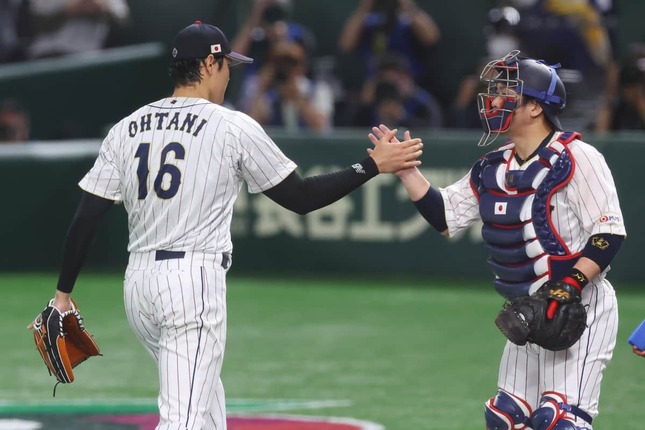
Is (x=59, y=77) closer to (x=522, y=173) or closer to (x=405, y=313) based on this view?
(x=405, y=313)

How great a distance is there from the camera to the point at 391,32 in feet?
43.9

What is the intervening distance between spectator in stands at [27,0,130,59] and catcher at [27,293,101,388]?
1076 centimetres

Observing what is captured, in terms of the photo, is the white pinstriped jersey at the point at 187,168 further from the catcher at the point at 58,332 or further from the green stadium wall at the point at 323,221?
the green stadium wall at the point at 323,221

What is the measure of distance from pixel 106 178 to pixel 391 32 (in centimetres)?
845

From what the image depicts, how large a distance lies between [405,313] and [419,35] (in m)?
Result: 3.67

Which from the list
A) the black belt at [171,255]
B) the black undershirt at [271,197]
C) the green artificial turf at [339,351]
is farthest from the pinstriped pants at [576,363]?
the green artificial turf at [339,351]

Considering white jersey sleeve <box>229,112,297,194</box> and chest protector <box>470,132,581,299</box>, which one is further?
chest protector <box>470,132,581,299</box>

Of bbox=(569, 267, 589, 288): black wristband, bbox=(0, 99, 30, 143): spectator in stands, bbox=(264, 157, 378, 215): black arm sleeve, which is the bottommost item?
bbox=(569, 267, 589, 288): black wristband

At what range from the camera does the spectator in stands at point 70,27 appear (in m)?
15.8

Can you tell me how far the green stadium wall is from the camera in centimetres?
1145

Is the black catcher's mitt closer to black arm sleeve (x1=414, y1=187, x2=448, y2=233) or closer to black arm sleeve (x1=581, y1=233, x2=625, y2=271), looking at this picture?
black arm sleeve (x1=581, y1=233, x2=625, y2=271)

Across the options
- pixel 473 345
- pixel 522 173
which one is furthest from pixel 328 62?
pixel 522 173

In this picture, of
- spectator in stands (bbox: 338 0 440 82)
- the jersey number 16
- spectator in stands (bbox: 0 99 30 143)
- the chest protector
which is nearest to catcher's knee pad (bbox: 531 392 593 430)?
the chest protector

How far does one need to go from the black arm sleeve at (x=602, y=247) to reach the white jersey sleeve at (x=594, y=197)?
0.02 meters
